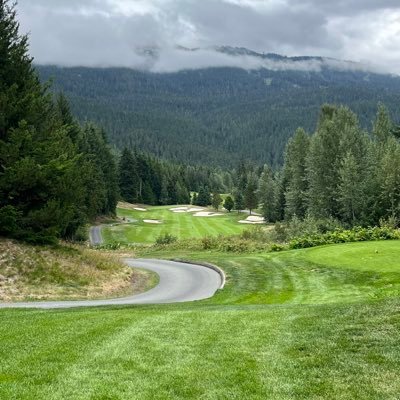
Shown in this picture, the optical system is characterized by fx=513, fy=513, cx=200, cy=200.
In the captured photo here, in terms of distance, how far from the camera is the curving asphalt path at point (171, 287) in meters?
22.8

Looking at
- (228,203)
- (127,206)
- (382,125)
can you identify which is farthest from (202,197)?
(382,125)

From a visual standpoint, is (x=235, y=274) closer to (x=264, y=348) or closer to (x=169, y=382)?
(x=264, y=348)

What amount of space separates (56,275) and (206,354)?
58.1ft

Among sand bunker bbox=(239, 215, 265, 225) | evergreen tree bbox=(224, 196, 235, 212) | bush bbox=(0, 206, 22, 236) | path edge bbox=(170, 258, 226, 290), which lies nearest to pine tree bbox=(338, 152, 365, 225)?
path edge bbox=(170, 258, 226, 290)

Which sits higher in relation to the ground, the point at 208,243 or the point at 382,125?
the point at 382,125

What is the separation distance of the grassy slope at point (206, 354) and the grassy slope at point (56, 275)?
6.94 m

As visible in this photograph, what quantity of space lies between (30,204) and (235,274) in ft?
42.8

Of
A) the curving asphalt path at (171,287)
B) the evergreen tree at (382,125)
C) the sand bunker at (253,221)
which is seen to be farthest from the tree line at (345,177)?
the curving asphalt path at (171,287)

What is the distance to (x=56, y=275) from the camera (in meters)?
Answer: 26.7

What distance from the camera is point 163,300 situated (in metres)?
25.6

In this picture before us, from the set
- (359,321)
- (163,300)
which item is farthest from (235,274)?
(359,321)

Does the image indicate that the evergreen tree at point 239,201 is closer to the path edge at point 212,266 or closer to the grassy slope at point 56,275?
the path edge at point 212,266

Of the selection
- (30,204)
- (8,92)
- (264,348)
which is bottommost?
(264,348)

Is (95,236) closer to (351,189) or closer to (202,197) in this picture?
(351,189)
